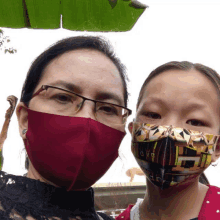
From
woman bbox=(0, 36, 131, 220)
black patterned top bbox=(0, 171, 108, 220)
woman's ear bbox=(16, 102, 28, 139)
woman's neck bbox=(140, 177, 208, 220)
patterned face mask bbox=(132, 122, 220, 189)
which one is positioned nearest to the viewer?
black patterned top bbox=(0, 171, 108, 220)

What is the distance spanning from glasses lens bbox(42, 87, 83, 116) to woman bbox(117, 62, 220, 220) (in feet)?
1.67

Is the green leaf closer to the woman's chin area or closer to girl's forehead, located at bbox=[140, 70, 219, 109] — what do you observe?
girl's forehead, located at bbox=[140, 70, 219, 109]

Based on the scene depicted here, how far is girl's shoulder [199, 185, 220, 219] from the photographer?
4.61 feet

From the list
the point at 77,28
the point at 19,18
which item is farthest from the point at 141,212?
the point at 19,18

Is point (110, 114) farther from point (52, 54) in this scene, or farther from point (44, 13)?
point (44, 13)

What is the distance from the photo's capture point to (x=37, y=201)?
105cm

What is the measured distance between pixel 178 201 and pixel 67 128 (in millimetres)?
885

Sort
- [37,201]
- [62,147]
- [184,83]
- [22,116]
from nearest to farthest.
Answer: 1. [37,201]
2. [62,147]
3. [22,116]
4. [184,83]

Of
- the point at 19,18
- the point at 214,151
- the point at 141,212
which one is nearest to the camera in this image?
the point at 214,151

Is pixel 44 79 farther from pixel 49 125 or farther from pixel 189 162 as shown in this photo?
pixel 189 162

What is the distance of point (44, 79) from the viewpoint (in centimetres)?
126

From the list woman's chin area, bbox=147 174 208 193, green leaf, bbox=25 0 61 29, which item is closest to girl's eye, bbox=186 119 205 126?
woman's chin area, bbox=147 174 208 193

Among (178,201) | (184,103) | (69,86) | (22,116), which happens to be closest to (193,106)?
(184,103)

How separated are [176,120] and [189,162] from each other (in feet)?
0.86
